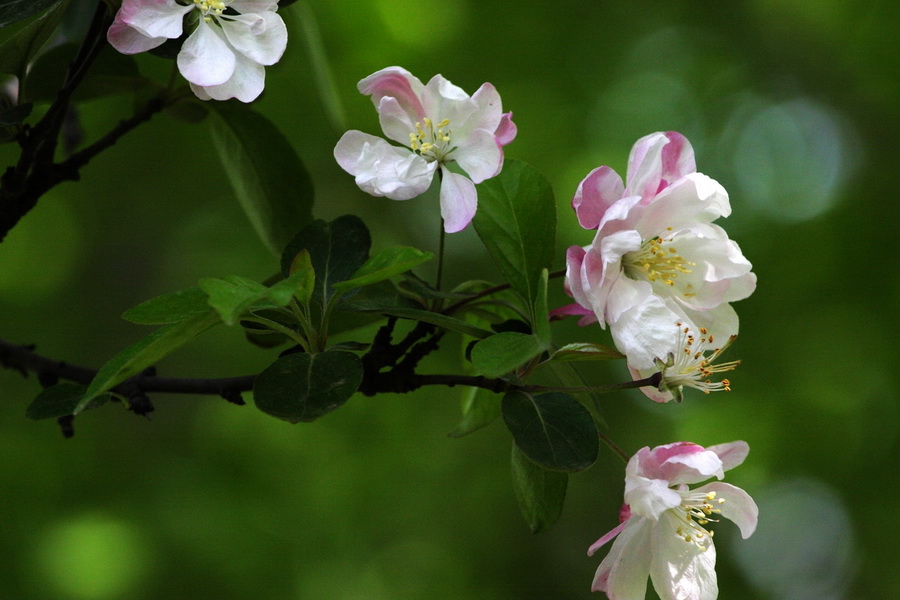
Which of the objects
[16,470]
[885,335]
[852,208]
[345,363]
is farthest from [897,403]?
[345,363]

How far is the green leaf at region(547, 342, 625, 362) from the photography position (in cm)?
60

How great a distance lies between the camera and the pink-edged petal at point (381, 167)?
603 millimetres

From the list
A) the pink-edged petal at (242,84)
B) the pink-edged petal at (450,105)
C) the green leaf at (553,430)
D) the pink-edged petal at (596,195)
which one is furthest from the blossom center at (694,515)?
the pink-edged petal at (242,84)

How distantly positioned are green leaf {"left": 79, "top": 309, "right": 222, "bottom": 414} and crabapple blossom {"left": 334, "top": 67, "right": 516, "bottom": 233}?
0.18 m

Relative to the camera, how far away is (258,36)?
0.61 metres

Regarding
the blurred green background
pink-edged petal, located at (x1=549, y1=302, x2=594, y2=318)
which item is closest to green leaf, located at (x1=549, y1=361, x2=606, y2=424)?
pink-edged petal, located at (x1=549, y1=302, x2=594, y2=318)

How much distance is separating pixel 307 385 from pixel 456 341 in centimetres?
287

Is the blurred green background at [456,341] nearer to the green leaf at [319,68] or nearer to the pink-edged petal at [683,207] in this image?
the green leaf at [319,68]

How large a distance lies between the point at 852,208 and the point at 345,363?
156 inches

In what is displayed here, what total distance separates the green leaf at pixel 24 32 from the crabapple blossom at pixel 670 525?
533 millimetres

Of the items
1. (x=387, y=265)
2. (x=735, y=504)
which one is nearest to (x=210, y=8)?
(x=387, y=265)

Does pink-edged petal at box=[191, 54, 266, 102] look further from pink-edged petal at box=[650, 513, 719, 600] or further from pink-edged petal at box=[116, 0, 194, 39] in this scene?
pink-edged petal at box=[650, 513, 719, 600]

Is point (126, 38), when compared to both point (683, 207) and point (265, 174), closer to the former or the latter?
point (265, 174)

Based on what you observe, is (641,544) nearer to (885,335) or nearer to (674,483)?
(674,483)
